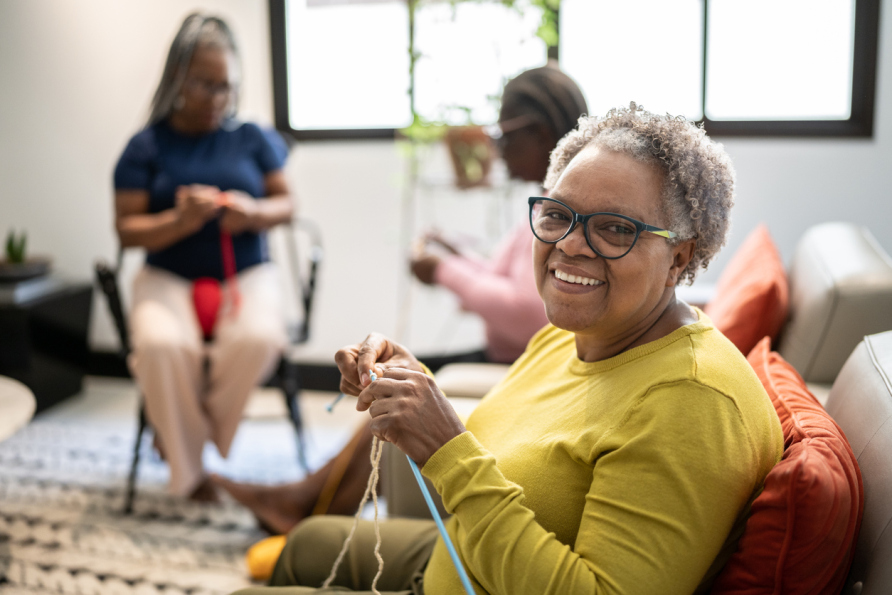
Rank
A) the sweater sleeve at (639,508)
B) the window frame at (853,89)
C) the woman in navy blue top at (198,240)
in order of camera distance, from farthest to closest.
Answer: the window frame at (853,89)
the woman in navy blue top at (198,240)
the sweater sleeve at (639,508)

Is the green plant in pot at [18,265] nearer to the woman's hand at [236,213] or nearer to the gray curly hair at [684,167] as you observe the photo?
the woman's hand at [236,213]

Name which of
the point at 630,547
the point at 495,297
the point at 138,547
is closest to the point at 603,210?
the point at 630,547

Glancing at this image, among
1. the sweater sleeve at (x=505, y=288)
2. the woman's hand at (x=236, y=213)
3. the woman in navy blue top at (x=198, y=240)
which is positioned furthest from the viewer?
the woman's hand at (x=236, y=213)

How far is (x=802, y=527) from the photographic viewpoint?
2.68 ft

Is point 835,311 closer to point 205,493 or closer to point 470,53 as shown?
point 470,53

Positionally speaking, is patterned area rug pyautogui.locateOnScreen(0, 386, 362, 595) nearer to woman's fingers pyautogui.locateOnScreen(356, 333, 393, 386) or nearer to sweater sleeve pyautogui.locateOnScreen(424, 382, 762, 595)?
woman's fingers pyautogui.locateOnScreen(356, 333, 393, 386)

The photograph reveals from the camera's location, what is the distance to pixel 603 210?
3.19ft

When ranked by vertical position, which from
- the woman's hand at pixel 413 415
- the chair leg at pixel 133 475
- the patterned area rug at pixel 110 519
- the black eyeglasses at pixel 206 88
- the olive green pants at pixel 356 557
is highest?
the black eyeglasses at pixel 206 88

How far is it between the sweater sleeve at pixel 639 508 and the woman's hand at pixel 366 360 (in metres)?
0.26

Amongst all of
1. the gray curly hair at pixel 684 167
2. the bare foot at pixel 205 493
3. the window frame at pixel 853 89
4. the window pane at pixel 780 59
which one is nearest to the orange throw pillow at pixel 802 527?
the gray curly hair at pixel 684 167

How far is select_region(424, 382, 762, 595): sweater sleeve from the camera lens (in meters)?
0.81

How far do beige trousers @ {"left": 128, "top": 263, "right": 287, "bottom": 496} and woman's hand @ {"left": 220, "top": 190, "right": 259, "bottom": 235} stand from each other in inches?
9.8

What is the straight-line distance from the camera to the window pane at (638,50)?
9.96ft

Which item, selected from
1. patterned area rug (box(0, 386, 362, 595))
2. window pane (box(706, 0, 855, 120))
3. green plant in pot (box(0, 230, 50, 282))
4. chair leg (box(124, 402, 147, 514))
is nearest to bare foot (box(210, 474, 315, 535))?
patterned area rug (box(0, 386, 362, 595))
